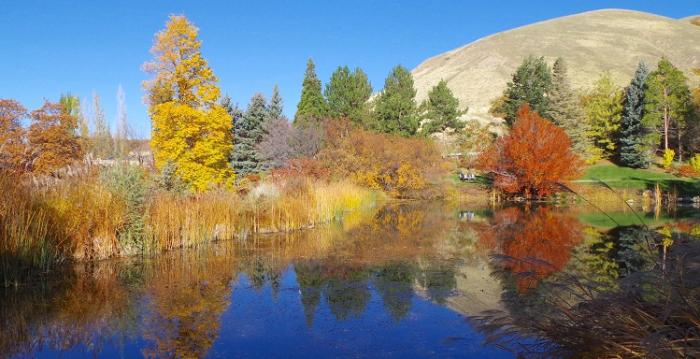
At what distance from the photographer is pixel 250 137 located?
111 ft

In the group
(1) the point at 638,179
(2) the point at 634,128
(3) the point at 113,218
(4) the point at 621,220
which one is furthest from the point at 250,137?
(2) the point at 634,128

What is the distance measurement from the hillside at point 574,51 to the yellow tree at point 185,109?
1909 inches

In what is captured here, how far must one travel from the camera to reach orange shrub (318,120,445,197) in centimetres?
3028

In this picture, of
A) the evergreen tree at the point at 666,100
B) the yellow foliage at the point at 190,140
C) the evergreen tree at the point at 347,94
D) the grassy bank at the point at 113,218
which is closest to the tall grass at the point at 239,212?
the grassy bank at the point at 113,218

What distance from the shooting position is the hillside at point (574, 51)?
268 ft

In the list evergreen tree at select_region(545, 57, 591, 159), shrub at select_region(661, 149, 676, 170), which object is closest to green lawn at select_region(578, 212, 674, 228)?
shrub at select_region(661, 149, 676, 170)

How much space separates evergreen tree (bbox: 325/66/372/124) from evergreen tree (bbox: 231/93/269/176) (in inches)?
335

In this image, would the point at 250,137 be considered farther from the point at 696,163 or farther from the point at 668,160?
the point at 668,160

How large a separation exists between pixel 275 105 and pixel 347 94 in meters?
8.13

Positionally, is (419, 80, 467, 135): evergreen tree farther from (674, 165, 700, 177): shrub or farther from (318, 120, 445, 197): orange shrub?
(674, 165, 700, 177): shrub

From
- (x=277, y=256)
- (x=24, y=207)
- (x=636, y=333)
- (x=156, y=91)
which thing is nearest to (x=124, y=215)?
(x=24, y=207)

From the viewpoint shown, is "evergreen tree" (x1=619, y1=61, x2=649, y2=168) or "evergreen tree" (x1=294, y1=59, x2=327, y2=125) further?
"evergreen tree" (x1=294, y1=59, x2=327, y2=125)

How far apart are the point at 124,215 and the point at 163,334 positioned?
5.28 m

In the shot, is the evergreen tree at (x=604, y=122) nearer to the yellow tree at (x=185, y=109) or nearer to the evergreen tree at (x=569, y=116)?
the evergreen tree at (x=569, y=116)
